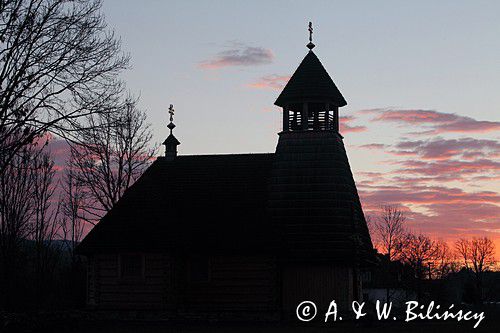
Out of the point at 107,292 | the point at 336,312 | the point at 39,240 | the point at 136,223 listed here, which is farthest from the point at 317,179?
the point at 39,240

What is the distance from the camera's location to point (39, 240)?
56375 mm

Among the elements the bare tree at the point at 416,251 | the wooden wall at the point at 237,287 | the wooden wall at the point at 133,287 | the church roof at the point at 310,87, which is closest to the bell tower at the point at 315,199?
the church roof at the point at 310,87

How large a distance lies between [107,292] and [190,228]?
5306 millimetres

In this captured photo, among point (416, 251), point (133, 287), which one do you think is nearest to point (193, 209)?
point (133, 287)

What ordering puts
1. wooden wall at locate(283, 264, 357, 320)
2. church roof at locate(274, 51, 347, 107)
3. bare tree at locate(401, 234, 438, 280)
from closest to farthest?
wooden wall at locate(283, 264, 357, 320) < church roof at locate(274, 51, 347, 107) < bare tree at locate(401, 234, 438, 280)

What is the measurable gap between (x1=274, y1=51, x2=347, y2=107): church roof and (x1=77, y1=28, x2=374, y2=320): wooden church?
7 cm

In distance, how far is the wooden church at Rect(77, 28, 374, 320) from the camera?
37.1 metres

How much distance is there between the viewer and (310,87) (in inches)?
1636

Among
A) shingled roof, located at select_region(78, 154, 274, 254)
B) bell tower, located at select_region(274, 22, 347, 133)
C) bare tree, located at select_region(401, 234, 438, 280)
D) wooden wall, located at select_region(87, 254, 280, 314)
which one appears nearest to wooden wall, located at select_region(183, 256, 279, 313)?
wooden wall, located at select_region(87, 254, 280, 314)

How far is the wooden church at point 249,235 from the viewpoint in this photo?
122 ft

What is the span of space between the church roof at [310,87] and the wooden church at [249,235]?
7cm

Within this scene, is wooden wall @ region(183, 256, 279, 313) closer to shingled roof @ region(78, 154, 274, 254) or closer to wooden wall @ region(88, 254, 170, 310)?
shingled roof @ region(78, 154, 274, 254)

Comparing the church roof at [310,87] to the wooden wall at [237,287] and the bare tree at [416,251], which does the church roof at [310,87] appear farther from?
the bare tree at [416,251]

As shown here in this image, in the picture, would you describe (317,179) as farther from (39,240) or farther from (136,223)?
(39,240)
